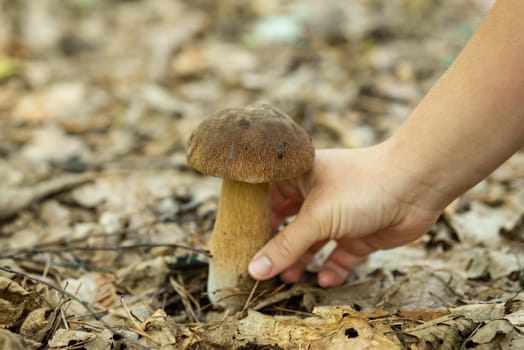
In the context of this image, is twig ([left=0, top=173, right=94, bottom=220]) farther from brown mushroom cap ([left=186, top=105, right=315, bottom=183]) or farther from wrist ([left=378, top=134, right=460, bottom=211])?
wrist ([left=378, top=134, right=460, bottom=211])

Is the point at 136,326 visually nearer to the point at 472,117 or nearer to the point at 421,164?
the point at 421,164

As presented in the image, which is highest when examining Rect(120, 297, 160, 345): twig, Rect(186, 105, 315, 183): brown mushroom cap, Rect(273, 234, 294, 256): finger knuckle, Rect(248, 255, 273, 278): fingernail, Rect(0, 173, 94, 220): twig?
Rect(186, 105, 315, 183): brown mushroom cap

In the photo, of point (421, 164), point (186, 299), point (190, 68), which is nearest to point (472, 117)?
point (421, 164)

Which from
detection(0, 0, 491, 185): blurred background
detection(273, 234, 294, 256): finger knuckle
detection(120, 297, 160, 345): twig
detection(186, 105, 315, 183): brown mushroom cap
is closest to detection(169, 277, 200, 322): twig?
detection(120, 297, 160, 345): twig

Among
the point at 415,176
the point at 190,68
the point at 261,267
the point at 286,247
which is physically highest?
the point at 415,176

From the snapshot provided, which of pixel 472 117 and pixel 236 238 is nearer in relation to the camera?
pixel 472 117

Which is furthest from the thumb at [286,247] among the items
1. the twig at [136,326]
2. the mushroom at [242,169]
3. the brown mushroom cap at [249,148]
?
the twig at [136,326]

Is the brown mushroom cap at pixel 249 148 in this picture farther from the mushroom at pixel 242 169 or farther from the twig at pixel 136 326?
the twig at pixel 136 326
